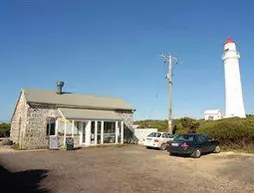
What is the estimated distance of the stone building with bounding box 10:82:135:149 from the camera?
25.1 m

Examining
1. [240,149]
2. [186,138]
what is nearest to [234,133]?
[240,149]

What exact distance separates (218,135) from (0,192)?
59.5 feet

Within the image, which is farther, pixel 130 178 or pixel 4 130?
pixel 4 130

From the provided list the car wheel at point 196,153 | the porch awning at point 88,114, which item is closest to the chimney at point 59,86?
the porch awning at point 88,114

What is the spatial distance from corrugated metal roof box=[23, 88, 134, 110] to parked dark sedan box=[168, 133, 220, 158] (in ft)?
40.8

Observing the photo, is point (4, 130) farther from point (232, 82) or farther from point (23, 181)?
point (23, 181)

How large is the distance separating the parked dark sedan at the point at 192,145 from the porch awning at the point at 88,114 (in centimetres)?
989

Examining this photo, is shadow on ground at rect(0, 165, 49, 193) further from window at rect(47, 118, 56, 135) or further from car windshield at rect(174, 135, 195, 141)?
window at rect(47, 118, 56, 135)

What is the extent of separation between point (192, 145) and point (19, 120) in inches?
669

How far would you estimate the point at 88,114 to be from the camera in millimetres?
27844

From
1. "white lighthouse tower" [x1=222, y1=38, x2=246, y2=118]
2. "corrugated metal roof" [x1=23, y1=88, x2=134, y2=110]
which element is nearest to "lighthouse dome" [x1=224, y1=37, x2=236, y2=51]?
"white lighthouse tower" [x1=222, y1=38, x2=246, y2=118]

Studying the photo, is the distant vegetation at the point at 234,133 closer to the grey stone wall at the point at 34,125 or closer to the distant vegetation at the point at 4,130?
the grey stone wall at the point at 34,125

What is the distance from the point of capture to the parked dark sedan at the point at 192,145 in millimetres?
18564

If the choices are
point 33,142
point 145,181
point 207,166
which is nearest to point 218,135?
point 207,166
